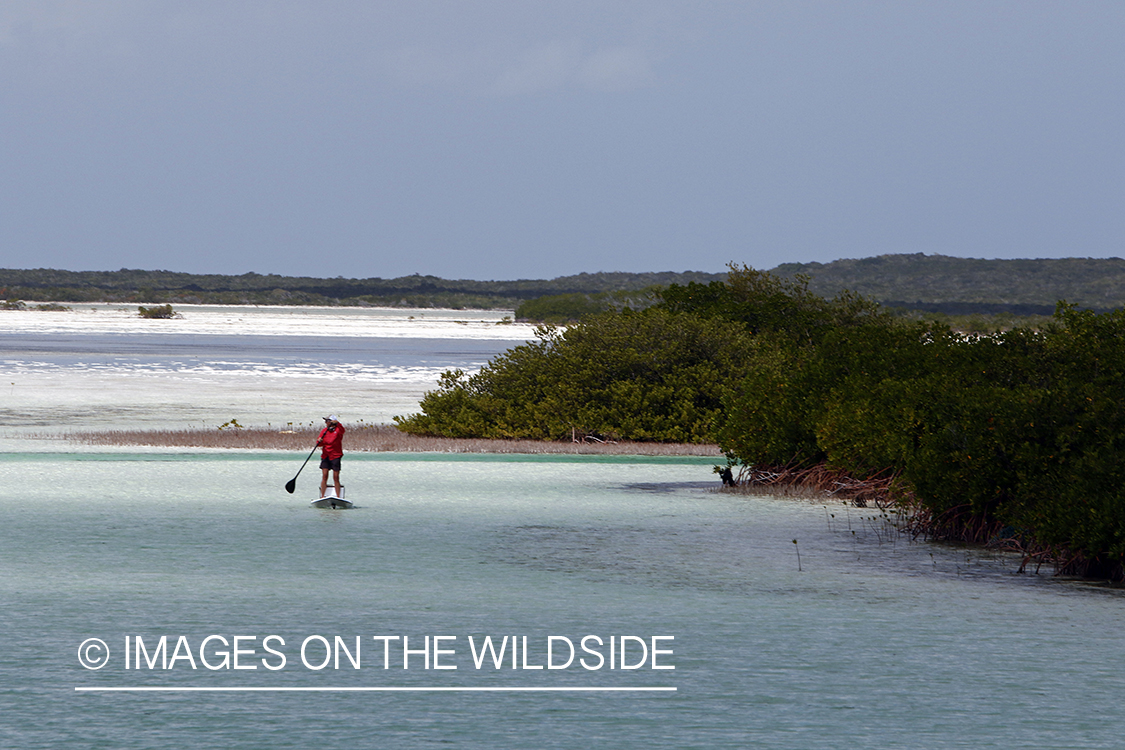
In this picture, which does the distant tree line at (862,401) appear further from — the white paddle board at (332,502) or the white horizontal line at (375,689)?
the white paddle board at (332,502)

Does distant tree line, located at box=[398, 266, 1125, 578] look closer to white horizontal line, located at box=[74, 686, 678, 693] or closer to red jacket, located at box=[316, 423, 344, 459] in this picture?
white horizontal line, located at box=[74, 686, 678, 693]

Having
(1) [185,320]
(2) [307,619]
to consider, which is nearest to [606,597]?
(2) [307,619]

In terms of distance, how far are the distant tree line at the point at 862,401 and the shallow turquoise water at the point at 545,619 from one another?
2.42ft

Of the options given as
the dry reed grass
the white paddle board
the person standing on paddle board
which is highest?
the person standing on paddle board

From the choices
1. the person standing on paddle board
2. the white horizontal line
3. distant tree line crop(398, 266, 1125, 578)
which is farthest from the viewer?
the person standing on paddle board

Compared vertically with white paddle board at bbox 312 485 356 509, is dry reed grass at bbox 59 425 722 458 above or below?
below

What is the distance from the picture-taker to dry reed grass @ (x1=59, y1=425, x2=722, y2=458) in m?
27.0

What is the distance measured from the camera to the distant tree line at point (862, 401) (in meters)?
14.0

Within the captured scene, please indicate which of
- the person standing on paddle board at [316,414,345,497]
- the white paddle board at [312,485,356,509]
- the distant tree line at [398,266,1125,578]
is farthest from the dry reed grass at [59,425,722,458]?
the person standing on paddle board at [316,414,345,497]

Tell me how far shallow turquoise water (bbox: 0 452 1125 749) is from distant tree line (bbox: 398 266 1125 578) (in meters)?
0.74

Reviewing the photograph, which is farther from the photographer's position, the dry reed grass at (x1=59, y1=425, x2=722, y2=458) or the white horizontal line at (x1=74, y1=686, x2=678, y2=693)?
the dry reed grass at (x1=59, y1=425, x2=722, y2=458)

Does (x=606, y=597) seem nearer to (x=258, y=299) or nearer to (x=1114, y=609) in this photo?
(x=1114, y=609)

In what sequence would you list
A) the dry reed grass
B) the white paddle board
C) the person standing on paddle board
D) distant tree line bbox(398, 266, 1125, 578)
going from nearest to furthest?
distant tree line bbox(398, 266, 1125, 578), the person standing on paddle board, the white paddle board, the dry reed grass

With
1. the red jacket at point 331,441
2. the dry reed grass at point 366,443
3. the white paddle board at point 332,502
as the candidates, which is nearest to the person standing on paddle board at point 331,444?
the red jacket at point 331,441
